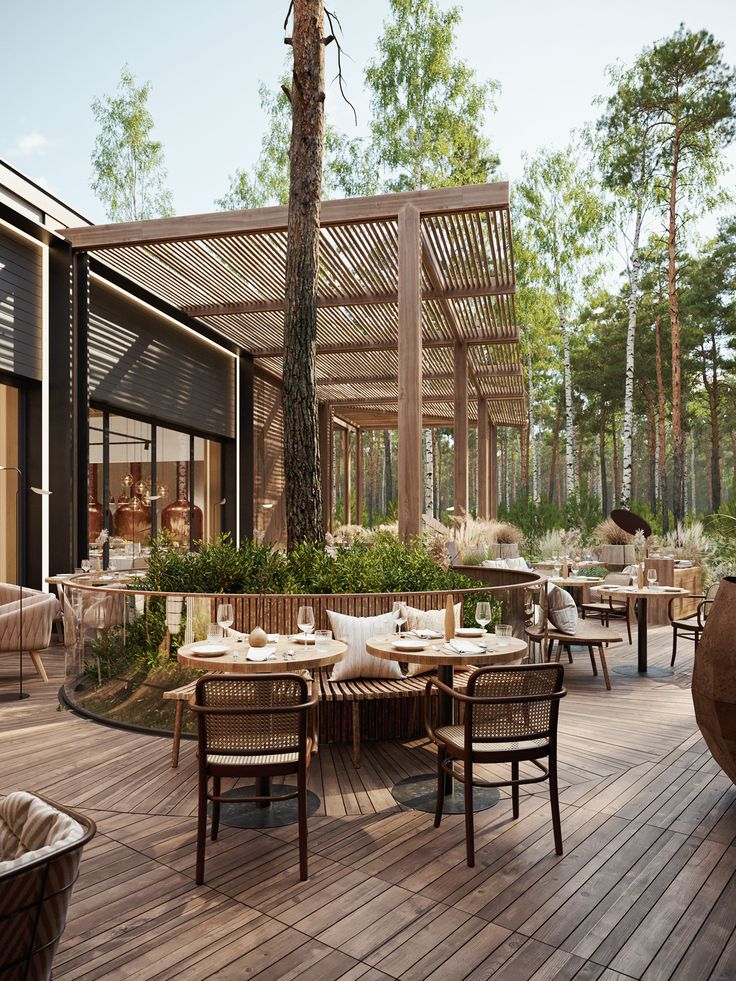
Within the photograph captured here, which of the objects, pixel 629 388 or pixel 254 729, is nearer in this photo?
pixel 254 729

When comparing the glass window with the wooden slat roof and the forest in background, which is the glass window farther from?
the forest in background

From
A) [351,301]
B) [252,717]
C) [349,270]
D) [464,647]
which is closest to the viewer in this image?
[252,717]

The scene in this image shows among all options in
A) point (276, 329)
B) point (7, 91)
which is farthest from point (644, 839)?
A: point (7, 91)

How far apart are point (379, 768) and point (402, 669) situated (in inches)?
27.7

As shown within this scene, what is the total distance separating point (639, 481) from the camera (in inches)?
2106

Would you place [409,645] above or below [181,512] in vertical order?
below

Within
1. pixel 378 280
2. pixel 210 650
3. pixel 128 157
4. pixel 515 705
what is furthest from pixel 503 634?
pixel 128 157

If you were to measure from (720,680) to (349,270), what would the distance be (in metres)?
8.33

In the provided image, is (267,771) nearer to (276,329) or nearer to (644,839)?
(644,839)

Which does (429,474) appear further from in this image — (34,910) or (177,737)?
(34,910)

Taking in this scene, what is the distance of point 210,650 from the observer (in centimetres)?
406

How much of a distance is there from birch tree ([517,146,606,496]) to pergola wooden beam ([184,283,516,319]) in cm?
983

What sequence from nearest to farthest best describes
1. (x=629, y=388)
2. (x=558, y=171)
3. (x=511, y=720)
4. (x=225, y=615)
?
(x=511, y=720), (x=225, y=615), (x=629, y=388), (x=558, y=171)

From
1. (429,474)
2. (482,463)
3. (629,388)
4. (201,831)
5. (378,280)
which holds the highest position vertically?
(378,280)
